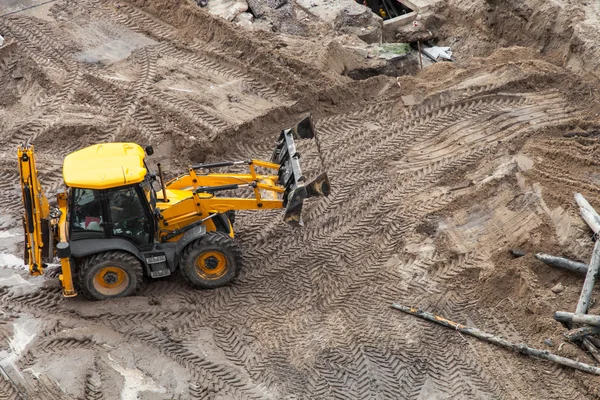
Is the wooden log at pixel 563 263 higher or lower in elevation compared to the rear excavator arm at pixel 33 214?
lower

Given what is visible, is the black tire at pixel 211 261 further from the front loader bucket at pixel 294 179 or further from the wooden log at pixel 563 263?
the wooden log at pixel 563 263

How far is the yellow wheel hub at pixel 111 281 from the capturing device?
33.6 ft

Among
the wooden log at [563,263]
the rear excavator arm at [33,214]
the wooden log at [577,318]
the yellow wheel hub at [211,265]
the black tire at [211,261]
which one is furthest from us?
the wooden log at [563,263]

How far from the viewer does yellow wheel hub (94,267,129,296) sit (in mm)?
10242

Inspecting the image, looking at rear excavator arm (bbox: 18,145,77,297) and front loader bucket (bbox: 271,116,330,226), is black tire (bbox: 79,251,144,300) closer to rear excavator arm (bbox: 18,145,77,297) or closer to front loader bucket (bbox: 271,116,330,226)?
rear excavator arm (bbox: 18,145,77,297)

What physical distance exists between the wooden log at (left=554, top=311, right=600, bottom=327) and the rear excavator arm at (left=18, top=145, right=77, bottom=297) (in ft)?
20.3

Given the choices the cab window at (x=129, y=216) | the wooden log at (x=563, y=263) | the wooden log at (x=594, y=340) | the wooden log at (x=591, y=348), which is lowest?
the wooden log at (x=591, y=348)

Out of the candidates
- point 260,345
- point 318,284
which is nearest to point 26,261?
point 260,345

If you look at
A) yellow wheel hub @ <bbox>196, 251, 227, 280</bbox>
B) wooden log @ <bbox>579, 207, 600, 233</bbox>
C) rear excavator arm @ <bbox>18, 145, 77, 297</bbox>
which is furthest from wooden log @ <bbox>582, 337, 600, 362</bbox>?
rear excavator arm @ <bbox>18, 145, 77, 297</bbox>

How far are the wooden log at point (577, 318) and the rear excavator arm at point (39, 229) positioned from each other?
619 cm

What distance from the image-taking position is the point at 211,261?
10617 millimetres

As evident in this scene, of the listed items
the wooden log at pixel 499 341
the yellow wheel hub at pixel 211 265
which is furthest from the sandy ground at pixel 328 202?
the yellow wheel hub at pixel 211 265

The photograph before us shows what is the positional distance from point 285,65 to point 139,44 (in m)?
2.91

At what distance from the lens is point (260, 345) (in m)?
10.0
